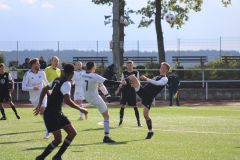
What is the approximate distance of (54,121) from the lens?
5.91m

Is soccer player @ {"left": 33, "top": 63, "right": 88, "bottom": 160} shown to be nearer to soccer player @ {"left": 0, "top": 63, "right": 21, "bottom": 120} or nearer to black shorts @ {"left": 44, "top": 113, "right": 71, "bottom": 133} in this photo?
black shorts @ {"left": 44, "top": 113, "right": 71, "bottom": 133}

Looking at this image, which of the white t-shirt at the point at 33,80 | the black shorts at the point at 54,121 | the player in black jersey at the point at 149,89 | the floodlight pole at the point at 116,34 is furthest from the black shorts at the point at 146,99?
the floodlight pole at the point at 116,34

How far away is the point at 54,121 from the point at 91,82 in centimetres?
245

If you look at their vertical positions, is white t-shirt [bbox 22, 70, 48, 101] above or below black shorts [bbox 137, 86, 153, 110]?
above

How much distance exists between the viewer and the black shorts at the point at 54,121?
19.4ft

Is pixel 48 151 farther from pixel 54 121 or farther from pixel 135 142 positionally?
pixel 135 142

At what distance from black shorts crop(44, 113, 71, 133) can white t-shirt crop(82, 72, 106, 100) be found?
2249 millimetres

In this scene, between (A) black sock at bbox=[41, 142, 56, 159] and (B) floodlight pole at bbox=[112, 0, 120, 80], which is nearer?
(A) black sock at bbox=[41, 142, 56, 159]

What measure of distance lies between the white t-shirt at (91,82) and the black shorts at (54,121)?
225 centimetres

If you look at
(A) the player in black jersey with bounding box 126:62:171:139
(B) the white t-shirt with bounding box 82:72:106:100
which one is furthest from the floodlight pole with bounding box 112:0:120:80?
(B) the white t-shirt with bounding box 82:72:106:100

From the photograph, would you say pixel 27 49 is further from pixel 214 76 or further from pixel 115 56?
pixel 214 76

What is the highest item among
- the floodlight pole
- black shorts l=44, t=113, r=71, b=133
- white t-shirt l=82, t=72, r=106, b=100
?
the floodlight pole

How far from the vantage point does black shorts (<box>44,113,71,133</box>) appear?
5.90m

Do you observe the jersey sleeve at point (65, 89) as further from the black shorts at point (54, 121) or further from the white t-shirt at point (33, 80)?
the white t-shirt at point (33, 80)
